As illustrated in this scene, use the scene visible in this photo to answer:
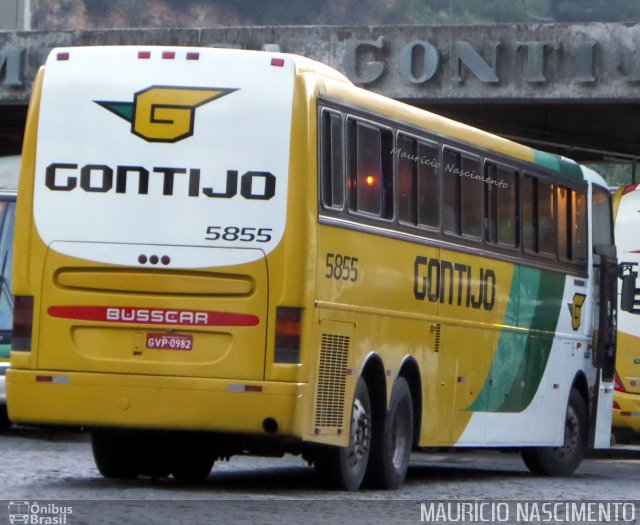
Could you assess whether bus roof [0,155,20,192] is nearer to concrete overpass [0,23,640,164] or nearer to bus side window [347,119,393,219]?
concrete overpass [0,23,640,164]

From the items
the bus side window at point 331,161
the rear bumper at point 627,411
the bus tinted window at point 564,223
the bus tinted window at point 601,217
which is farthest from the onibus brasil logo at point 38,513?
the rear bumper at point 627,411

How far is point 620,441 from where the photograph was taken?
26031 millimetres

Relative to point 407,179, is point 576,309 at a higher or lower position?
lower

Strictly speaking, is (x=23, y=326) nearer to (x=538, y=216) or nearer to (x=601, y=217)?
(x=538, y=216)

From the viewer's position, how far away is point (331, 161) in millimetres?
12766

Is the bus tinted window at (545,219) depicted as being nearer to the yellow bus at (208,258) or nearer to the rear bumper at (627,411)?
the yellow bus at (208,258)

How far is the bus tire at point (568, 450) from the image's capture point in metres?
17.9

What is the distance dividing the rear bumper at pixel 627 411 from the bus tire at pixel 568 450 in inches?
152

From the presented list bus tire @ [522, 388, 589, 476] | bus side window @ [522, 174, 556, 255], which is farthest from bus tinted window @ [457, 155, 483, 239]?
bus tire @ [522, 388, 589, 476]

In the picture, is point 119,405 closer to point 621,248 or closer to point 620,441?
point 621,248

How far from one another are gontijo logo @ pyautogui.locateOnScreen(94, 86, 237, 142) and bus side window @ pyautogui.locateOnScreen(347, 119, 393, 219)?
3.96 ft

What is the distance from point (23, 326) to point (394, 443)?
3144mm

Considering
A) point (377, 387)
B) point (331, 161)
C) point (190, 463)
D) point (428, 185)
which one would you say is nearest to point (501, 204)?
point (428, 185)

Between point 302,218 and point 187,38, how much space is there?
1481cm
